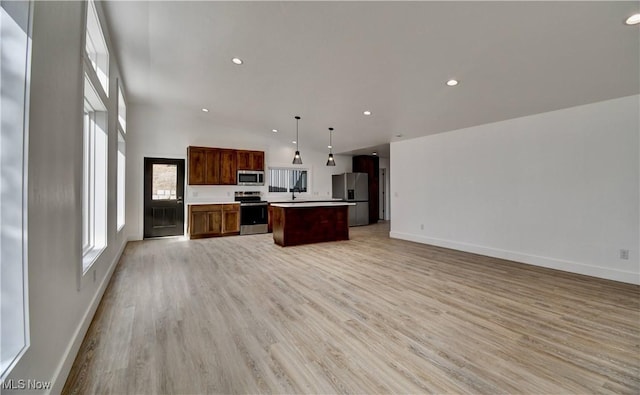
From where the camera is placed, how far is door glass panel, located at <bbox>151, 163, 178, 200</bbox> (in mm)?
6648

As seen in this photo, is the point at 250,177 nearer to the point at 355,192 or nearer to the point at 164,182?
the point at 164,182

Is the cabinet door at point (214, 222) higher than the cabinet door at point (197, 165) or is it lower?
lower

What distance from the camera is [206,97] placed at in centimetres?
542

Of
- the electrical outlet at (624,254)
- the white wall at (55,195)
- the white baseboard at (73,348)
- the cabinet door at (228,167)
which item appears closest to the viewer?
the white wall at (55,195)

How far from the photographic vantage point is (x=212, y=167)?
704cm

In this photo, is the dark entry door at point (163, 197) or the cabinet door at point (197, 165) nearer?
the dark entry door at point (163, 197)

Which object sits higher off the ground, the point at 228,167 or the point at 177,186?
the point at 228,167

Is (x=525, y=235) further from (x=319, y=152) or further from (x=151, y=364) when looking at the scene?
(x=319, y=152)

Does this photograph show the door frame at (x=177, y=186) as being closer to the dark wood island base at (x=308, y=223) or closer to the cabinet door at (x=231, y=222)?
the cabinet door at (x=231, y=222)

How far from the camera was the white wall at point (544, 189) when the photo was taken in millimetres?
3598

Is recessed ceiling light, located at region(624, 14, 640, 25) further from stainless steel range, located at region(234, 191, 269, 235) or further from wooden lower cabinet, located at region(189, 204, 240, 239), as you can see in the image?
wooden lower cabinet, located at region(189, 204, 240, 239)

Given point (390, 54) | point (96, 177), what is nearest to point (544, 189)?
point (390, 54)

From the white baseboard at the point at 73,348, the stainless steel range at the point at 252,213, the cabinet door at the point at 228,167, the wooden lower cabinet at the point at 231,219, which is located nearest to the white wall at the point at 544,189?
the stainless steel range at the point at 252,213

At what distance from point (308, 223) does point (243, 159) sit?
288 centimetres
